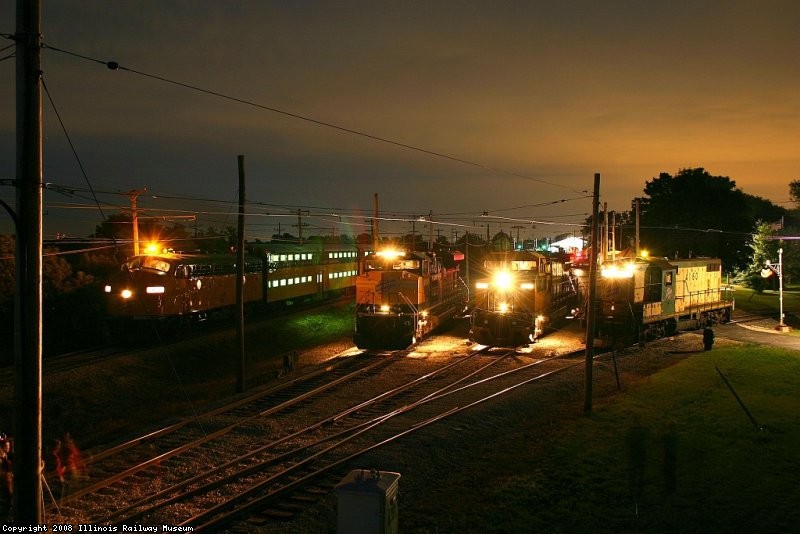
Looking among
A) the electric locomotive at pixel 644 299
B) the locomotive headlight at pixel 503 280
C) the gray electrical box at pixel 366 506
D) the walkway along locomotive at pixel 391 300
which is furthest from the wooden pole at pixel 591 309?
the walkway along locomotive at pixel 391 300

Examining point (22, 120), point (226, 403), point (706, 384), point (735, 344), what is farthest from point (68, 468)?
point (735, 344)

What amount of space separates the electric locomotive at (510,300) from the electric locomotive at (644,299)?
2.62 meters

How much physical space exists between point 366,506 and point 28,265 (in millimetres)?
4871

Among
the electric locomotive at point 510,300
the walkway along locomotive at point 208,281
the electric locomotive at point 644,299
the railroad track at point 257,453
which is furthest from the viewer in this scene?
the electric locomotive at point 644,299

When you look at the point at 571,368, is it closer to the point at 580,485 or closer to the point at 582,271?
the point at 580,485

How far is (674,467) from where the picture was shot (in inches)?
475

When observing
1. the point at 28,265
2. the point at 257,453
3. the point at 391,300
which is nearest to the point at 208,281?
the point at 391,300

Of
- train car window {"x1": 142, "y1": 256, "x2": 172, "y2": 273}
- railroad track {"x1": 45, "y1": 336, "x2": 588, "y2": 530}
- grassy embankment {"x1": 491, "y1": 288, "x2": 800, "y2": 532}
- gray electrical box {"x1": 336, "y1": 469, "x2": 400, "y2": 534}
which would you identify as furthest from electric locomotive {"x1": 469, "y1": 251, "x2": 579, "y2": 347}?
gray electrical box {"x1": 336, "y1": 469, "x2": 400, "y2": 534}

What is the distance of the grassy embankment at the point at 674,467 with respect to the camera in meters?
9.74

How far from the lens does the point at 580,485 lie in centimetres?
1110

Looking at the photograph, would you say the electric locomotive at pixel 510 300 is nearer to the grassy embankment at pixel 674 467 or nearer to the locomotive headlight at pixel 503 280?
the locomotive headlight at pixel 503 280

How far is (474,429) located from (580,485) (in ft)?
12.1

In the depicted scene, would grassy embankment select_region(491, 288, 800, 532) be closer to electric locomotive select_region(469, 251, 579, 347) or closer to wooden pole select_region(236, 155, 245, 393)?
electric locomotive select_region(469, 251, 579, 347)

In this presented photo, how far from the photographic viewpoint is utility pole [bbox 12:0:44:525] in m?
7.23
